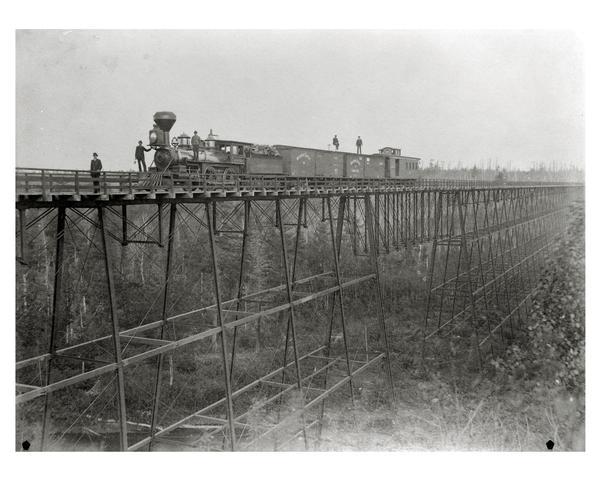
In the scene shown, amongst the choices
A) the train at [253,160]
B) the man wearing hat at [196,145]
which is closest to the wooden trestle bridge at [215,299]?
the train at [253,160]

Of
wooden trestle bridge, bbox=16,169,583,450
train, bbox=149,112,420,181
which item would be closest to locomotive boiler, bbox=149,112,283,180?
train, bbox=149,112,420,181

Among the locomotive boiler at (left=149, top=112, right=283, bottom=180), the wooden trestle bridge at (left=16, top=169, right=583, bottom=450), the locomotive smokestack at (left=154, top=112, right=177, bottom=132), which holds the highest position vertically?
the locomotive smokestack at (left=154, top=112, right=177, bottom=132)

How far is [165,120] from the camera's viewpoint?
1431 centimetres

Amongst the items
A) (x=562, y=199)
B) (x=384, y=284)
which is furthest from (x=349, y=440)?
(x=562, y=199)

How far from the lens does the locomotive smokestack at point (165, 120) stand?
1427 cm

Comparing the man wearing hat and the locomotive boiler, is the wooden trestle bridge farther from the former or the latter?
the man wearing hat

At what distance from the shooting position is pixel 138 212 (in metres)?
37.7

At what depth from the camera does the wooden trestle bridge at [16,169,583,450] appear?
10531 millimetres

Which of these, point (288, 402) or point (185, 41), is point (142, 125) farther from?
point (288, 402)

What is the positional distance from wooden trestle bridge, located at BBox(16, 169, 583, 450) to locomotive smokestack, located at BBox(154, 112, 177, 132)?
1.68 meters

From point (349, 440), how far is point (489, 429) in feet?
15.6

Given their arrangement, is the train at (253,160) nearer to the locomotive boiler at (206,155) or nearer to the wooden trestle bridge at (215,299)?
the locomotive boiler at (206,155)

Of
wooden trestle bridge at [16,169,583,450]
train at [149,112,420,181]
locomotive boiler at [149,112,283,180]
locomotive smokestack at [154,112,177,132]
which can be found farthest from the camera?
train at [149,112,420,181]

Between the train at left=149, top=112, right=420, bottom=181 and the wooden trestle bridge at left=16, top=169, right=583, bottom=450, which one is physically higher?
the train at left=149, top=112, right=420, bottom=181
